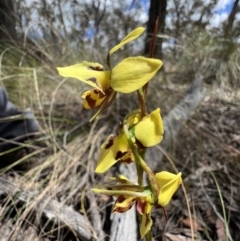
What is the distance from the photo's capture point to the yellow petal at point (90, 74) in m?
0.69

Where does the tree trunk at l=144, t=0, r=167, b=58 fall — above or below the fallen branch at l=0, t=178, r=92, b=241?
above

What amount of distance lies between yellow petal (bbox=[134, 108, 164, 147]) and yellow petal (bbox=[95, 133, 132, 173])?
0.05 metres

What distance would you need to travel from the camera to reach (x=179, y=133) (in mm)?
2006

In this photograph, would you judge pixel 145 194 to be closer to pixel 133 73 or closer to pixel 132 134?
pixel 132 134

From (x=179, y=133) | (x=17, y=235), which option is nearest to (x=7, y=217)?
(x=17, y=235)

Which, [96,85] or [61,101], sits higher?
[96,85]

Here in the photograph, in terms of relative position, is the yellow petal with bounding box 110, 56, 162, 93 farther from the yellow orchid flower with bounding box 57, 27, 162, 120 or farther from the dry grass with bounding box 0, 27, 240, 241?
the dry grass with bounding box 0, 27, 240, 241

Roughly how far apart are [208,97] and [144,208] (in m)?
2.07

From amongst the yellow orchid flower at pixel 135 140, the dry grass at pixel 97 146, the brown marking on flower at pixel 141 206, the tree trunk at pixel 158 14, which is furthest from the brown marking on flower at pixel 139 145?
the tree trunk at pixel 158 14

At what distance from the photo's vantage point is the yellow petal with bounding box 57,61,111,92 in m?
0.69

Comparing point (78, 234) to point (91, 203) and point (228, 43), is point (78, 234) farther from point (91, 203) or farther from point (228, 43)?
point (228, 43)

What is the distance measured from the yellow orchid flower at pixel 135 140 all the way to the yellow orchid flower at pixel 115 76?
0.06 metres

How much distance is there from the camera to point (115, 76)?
0.68m

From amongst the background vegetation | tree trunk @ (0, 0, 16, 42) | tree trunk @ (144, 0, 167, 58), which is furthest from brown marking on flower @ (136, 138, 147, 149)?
tree trunk @ (0, 0, 16, 42)
